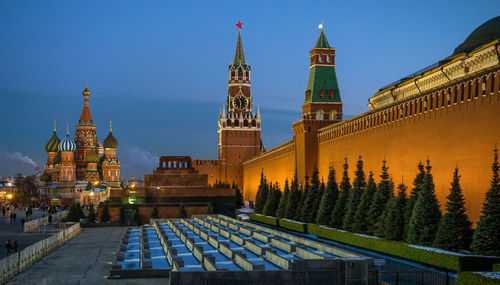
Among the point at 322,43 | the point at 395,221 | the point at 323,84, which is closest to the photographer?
the point at 395,221

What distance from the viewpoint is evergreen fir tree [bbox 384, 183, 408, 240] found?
22.4 metres

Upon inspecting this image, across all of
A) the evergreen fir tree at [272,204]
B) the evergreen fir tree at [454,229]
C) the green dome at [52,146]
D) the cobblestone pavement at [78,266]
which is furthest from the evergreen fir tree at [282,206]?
the green dome at [52,146]

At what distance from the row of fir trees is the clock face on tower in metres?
56.2

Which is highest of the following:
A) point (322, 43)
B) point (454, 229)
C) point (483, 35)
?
point (322, 43)

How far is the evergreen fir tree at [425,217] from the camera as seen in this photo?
20.3m

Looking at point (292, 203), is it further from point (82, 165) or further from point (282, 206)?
point (82, 165)

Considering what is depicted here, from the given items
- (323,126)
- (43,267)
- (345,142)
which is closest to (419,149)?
(345,142)

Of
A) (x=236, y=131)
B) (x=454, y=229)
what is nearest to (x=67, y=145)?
(x=236, y=131)

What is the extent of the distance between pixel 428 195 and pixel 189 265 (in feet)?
24.7

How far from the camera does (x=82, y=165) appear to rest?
9312 cm

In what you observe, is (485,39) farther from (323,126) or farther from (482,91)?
(323,126)

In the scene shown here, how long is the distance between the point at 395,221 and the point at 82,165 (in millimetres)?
75504

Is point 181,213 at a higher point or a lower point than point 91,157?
lower

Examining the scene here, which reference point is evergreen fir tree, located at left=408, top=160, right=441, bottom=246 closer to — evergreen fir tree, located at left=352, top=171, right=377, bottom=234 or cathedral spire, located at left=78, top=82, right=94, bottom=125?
evergreen fir tree, located at left=352, top=171, right=377, bottom=234
